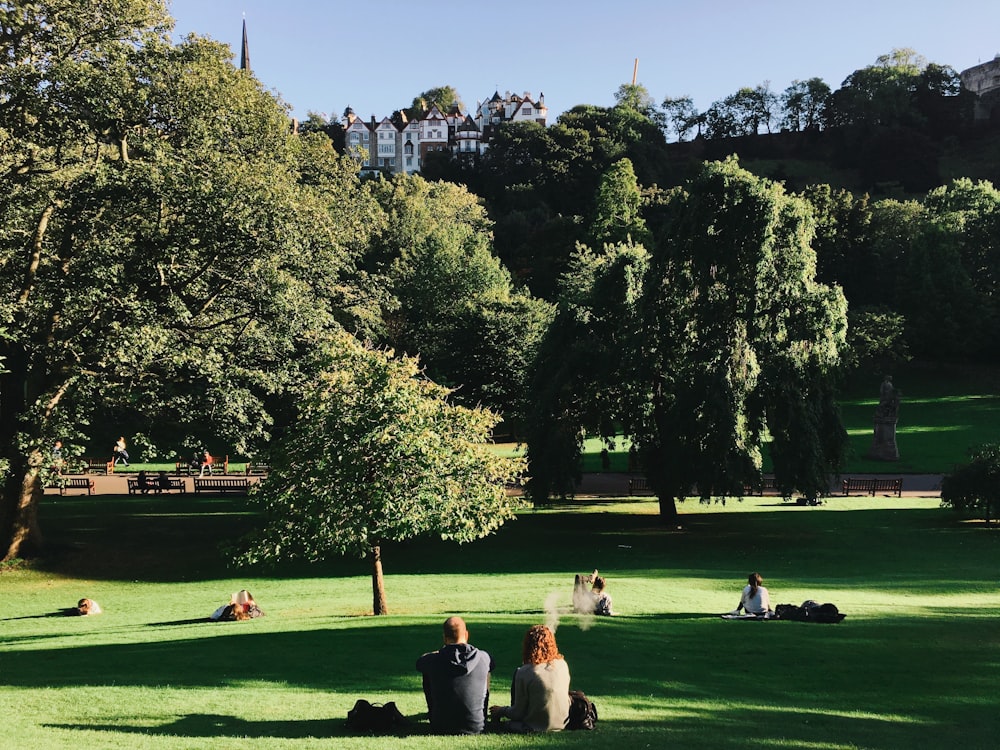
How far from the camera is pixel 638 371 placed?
3484cm

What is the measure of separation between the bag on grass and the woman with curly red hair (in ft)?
4.22

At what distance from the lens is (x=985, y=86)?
156250 millimetres

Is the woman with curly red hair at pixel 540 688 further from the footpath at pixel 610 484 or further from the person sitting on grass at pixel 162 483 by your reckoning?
the person sitting on grass at pixel 162 483

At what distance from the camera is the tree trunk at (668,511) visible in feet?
118

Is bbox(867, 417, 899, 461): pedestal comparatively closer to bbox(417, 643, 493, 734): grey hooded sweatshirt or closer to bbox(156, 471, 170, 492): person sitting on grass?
bbox(156, 471, 170, 492): person sitting on grass

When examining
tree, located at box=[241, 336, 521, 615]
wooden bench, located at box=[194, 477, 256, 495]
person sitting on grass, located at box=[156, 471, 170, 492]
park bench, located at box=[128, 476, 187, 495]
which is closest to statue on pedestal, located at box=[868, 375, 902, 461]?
wooden bench, located at box=[194, 477, 256, 495]

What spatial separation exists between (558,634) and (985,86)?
6752 inches

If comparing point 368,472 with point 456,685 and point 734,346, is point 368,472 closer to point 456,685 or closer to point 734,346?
point 456,685

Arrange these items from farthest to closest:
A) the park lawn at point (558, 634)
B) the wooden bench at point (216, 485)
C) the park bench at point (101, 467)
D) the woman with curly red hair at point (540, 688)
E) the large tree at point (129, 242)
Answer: the park bench at point (101, 467)
the wooden bench at point (216, 485)
the large tree at point (129, 242)
the park lawn at point (558, 634)
the woman with curly red hair at point (540, 688)

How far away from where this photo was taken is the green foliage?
33.4 metres

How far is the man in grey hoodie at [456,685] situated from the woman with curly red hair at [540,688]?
387 millimetres

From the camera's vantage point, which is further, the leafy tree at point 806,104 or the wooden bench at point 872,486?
the leafy tree at point 806,104

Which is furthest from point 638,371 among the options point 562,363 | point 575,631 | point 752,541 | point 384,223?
point 384,223

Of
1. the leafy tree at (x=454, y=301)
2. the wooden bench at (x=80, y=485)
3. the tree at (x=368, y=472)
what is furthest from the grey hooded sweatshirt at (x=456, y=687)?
the wooden bench at (x=80, y=485)
